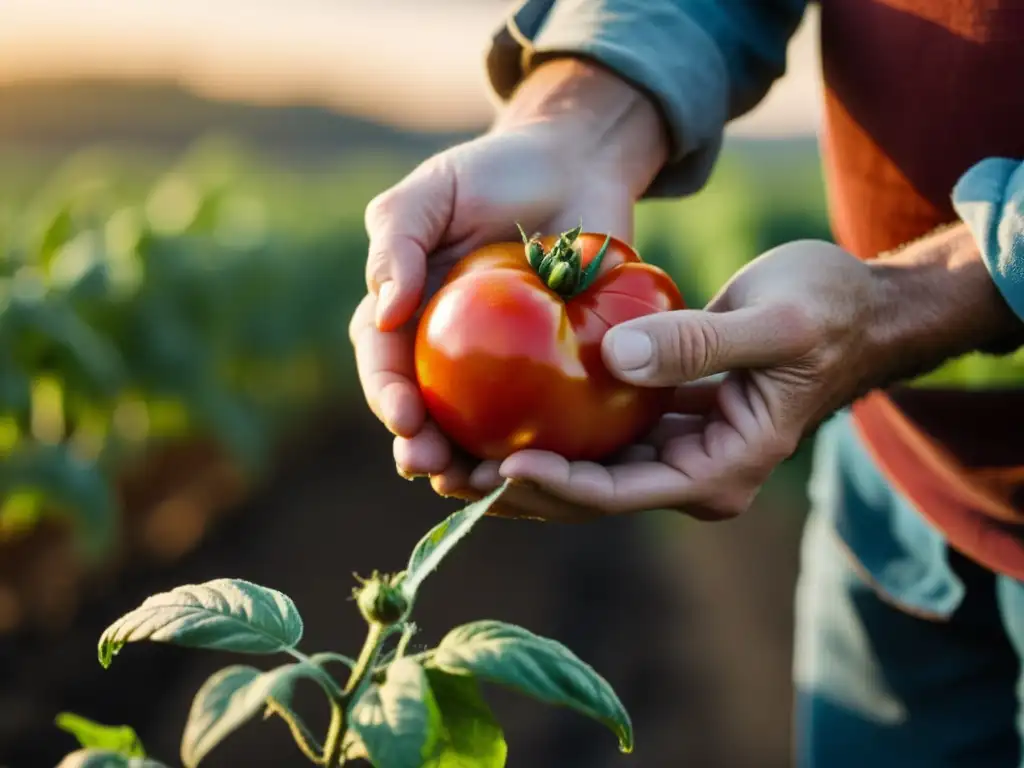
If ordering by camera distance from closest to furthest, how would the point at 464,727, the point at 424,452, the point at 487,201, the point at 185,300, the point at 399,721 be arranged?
the point at 399,721 < the point at 464,727 < the point at 424,452 < the point at 487,201 < the point at 185,300

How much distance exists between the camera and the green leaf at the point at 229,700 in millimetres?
600

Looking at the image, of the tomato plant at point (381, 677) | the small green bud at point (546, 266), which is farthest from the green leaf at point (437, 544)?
the small green bud at point (546, 266)

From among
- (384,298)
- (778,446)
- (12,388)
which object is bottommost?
(12,388)

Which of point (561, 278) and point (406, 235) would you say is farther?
point (406, 235)

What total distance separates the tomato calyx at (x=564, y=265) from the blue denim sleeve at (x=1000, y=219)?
424 mm

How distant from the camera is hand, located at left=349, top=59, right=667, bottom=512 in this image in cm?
130

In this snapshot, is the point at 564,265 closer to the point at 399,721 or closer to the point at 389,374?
the point at 389,374

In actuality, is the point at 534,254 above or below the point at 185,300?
above

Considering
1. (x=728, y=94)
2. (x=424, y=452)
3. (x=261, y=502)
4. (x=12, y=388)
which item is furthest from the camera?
(x=261, y=502)

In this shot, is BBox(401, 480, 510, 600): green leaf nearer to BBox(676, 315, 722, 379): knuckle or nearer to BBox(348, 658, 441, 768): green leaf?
BBox(348, 658, 441, 768): green leaf

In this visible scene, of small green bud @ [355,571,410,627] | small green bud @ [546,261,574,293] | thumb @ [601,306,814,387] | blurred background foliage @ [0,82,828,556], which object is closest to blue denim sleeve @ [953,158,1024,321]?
thumb @ [601,306,814,387]

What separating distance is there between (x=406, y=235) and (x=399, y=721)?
32.3 inches

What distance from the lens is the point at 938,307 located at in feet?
4.36

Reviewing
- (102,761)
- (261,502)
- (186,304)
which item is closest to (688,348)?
(102,761)
